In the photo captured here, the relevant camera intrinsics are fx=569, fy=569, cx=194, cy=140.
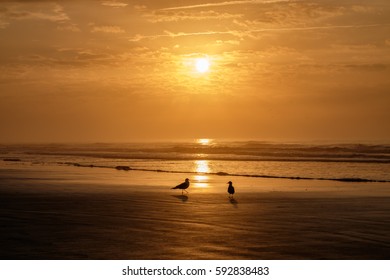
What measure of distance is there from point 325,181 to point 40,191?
627 inches

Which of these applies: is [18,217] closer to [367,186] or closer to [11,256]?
[11,256]

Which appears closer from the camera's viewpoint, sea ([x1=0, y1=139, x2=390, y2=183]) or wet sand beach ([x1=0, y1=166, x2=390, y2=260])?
wet sand beach ([x1=0, y1=166, x2=390, y2=260])

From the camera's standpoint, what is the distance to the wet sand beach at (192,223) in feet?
39.9

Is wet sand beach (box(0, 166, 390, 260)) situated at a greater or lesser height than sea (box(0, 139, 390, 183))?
lesser

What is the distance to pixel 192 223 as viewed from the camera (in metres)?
16.0

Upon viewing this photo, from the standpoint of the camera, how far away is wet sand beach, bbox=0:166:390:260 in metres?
12.2

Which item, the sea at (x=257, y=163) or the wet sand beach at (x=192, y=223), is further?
the sea at (x=257, y=163)

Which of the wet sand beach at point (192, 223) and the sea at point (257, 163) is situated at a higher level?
the sea at point (257, 163)

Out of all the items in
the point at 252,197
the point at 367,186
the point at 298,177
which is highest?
the point at 298,177

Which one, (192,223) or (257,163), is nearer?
(192,223)

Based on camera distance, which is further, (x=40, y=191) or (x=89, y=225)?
(x=40, y=191)

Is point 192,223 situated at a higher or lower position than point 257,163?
lower

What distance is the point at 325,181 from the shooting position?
32250mm
